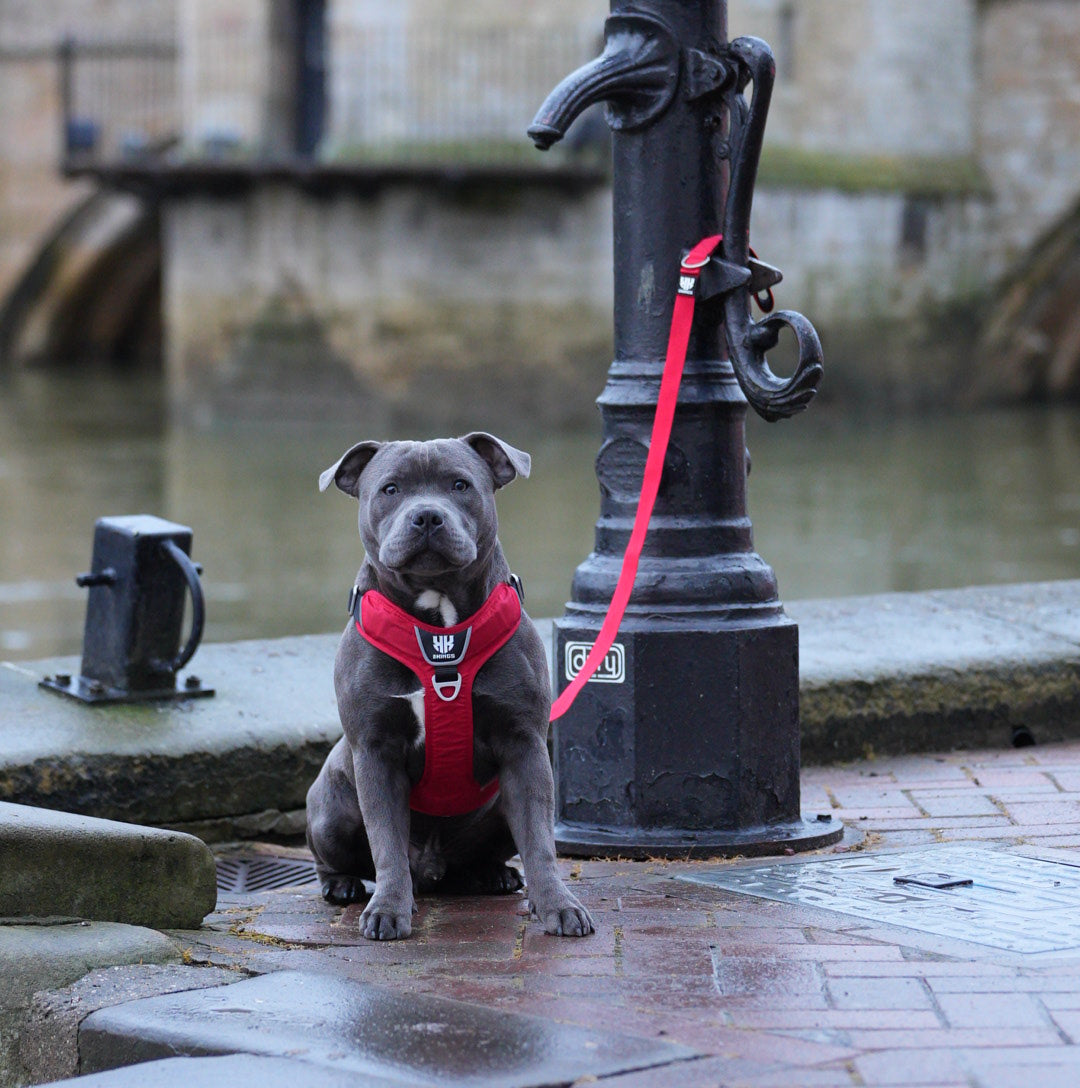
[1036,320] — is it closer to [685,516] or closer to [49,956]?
[685,516]

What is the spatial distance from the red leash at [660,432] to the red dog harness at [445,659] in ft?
1.42

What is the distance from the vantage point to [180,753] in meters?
4.39

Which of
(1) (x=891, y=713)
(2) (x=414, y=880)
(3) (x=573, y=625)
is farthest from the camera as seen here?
(1) (x=891, y=713)

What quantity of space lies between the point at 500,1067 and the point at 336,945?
833 millimetres

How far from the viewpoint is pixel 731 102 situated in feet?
13.5

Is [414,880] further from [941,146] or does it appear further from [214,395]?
[941,146]

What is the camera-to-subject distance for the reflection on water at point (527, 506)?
1059 cm

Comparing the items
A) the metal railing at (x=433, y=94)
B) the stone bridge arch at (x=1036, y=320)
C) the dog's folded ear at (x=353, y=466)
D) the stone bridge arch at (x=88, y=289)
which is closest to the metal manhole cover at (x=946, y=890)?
the dog's folded ear at (x=353, y=466)

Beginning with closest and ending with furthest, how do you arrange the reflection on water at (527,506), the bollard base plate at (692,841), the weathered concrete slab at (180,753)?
the bollard base plate at (692,841) → the weathered concrete slab at (180,753) → the reflection on water at (527,506)

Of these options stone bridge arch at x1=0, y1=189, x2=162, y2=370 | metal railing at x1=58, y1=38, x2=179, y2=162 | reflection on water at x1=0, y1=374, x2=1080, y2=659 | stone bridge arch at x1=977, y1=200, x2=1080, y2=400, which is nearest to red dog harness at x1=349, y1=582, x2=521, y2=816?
reflection on water at x1=0, y1=374, x2=1080, y2=659

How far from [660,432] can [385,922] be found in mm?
1151

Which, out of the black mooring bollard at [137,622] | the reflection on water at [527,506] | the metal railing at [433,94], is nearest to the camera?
the black mooring bollard at [137,622]

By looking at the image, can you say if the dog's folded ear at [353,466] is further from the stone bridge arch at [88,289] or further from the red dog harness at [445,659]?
the stone bridge arch at [88,289]

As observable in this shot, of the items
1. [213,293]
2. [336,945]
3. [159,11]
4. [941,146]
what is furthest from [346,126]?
[336,945]
